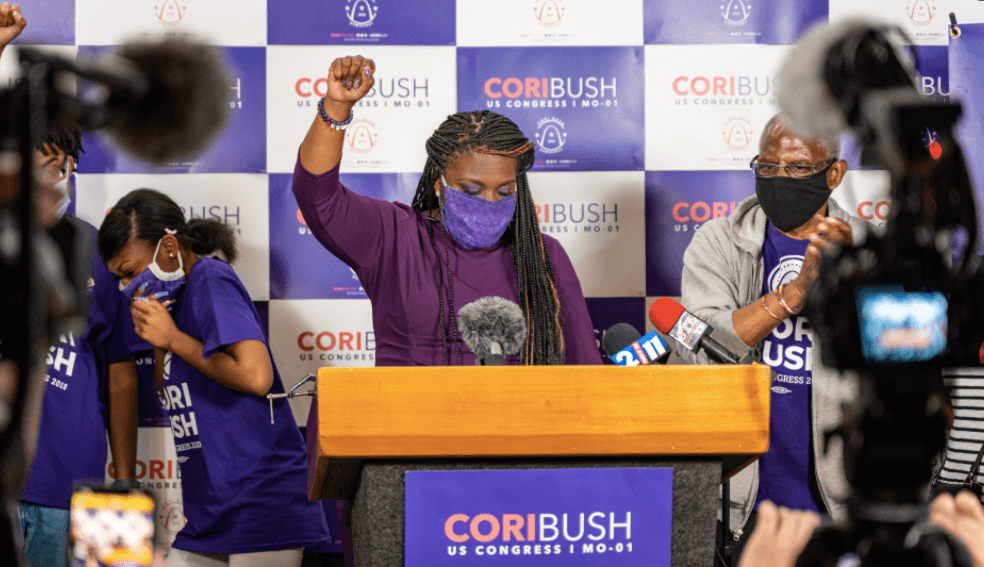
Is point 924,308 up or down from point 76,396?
up

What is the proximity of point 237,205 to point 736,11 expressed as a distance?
2.08 meters

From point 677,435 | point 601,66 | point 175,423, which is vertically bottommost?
point 175,423

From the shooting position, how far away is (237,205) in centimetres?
306

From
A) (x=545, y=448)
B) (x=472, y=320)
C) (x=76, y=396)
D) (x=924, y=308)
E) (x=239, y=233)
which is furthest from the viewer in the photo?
(x=239, y=233)

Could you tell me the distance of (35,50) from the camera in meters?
0.56

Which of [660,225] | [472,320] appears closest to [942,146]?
[472,320]

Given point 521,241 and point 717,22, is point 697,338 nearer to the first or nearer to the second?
point 521,241

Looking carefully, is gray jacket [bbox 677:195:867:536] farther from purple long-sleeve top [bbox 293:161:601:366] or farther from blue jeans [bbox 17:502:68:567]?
blue jeans [bbox 17:502:68:567]

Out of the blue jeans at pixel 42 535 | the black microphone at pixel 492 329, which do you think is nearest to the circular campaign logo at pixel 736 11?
the black microphone at pixel 492 329

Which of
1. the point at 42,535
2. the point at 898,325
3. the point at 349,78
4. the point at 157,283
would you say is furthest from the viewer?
the point at 157,283

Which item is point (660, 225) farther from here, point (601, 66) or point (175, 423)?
point (175, 423)

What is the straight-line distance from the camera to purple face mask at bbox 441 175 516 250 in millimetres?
2082

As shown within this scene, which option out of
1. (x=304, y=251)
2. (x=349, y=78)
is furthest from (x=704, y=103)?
(x=349, y=78)

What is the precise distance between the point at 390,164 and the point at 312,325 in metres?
0.70
